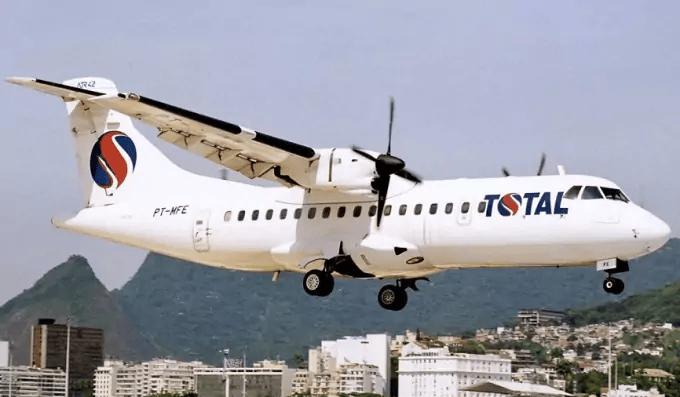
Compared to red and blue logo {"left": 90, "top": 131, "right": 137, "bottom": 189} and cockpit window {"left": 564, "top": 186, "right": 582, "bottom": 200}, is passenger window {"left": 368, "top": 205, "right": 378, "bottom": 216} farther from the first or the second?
red and blue logo {"left": 90, "top": 131, "right": 137, "bottom": 189}

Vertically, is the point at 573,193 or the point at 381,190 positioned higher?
the point at 381,190

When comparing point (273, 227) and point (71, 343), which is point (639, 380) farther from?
point (273, 227)

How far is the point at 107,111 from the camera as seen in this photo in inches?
1315

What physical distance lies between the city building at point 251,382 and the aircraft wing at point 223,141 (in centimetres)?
9510

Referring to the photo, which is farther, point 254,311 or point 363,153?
point 254,311

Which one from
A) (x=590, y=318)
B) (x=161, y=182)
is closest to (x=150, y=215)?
(x=161, y=182)

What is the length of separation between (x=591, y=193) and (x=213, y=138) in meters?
8.01

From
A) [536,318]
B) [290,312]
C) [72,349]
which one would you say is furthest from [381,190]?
[290,312]

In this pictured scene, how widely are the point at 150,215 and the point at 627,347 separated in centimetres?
12652

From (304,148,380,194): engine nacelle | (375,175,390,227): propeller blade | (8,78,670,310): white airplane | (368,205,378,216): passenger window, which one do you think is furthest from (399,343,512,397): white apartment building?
(304,148,380,194): engine nacelle

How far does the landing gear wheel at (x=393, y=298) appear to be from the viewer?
3008cm

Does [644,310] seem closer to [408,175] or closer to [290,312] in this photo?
[290,312]

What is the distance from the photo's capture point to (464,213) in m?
27.9

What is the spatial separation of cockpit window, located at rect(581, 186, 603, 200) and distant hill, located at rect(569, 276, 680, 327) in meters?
135
